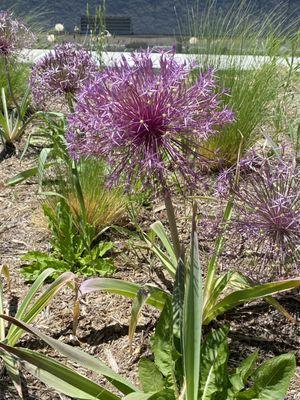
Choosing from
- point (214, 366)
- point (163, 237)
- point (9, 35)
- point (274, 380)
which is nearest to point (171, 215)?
point (163, 237)

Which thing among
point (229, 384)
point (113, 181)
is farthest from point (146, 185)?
point (229, 384)

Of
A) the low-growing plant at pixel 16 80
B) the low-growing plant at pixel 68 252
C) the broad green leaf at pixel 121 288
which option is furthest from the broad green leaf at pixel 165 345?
the low-growing plant at pixel 16 80

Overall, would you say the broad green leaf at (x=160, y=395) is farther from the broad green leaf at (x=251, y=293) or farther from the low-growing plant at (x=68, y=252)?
the low-growing plant at (x=68, y=252)

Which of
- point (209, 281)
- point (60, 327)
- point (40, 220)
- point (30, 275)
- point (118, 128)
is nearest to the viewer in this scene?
point (118, 128)

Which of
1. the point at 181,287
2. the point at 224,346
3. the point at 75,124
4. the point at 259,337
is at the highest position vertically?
the point at 75,124

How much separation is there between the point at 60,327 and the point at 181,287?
75cm

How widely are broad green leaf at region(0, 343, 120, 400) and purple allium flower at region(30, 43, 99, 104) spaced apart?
1.40 m

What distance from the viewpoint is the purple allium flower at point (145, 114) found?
1895mm

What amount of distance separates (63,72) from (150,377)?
153cm

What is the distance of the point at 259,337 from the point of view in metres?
2.47

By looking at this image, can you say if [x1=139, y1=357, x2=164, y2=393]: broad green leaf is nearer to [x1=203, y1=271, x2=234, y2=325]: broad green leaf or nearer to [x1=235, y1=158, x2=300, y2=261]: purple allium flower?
[x1=203, y1=271, x2=234, y2=325]: broad green leaf

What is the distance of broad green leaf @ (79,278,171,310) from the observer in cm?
206

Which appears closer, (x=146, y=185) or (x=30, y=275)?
(x=146, y=185)

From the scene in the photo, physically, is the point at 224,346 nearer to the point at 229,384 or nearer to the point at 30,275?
the point at 229,384
